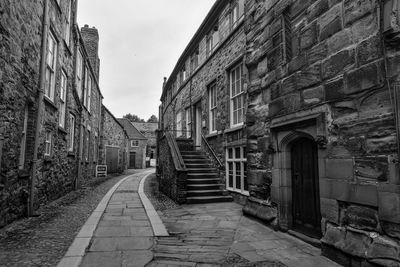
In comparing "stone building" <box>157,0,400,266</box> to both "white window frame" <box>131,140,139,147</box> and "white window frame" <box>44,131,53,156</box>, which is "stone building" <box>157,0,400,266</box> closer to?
"white window frame" <box>44,131,53,156</box>

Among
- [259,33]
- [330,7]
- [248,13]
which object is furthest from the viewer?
[248,13]

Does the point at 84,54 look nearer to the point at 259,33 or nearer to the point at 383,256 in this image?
the point at 259,33

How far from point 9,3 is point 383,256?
739 centimetres

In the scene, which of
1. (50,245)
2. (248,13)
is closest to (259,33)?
(248,13)

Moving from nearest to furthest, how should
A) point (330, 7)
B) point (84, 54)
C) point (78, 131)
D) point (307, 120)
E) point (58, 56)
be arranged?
1. point (330, 7)
2. point (307, 120)
3. point (58, 56)
4. point (78, 131)
5. point (84, 54)

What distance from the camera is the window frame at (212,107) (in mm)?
11609

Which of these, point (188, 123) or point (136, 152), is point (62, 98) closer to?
point (188, 123)

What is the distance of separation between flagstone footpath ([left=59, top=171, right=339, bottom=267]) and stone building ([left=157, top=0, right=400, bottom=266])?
41cm

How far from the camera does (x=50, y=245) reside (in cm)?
457

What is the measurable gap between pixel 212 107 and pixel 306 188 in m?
7.28

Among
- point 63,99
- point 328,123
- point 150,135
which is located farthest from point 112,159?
point 150,135

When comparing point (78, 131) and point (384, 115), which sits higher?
point (78, 131)

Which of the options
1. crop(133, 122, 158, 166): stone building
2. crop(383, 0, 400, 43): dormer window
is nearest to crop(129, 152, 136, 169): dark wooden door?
crop(133, 122, 158, 166): stone building

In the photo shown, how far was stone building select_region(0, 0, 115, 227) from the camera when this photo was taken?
5500mm
